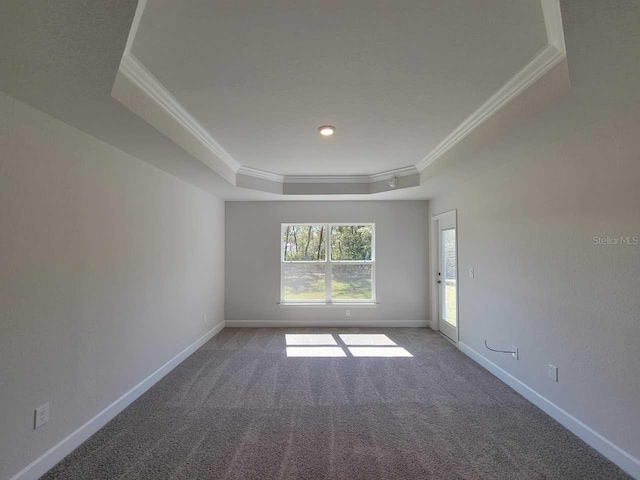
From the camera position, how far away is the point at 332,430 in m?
2.50

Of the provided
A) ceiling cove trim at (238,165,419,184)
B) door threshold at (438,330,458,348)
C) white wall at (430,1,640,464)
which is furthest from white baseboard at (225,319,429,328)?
ceiling cove trim at (238,165,419,184)

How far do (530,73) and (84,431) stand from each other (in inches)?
157

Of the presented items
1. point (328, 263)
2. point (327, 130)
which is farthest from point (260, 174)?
point (328, 263)

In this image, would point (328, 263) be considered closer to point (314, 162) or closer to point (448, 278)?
point (448, 278)

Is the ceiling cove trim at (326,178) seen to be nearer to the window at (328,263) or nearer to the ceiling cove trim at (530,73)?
the window at (328,263)

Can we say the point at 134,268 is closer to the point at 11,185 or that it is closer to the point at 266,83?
the point at 11,185

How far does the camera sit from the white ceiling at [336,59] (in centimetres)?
156

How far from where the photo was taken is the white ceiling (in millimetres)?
1560

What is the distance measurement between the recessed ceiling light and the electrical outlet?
2951 millimetres

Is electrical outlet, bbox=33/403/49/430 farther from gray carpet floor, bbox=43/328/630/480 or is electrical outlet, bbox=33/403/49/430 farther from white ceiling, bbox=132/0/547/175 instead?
white ceiling, bbox=132/0/547/175

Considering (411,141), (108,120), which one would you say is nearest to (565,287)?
(411,141)

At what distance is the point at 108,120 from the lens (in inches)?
85.2

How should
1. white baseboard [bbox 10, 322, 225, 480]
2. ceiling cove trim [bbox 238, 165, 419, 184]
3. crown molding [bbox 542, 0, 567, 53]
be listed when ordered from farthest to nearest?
ceiling cove trim [bbox 238, 165, 419, 184] < white baseboard [bbox 10, 322, 225, 480] < crown molding [bbox 542, 0, 567, 53]

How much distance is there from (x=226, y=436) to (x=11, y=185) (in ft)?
7.21
